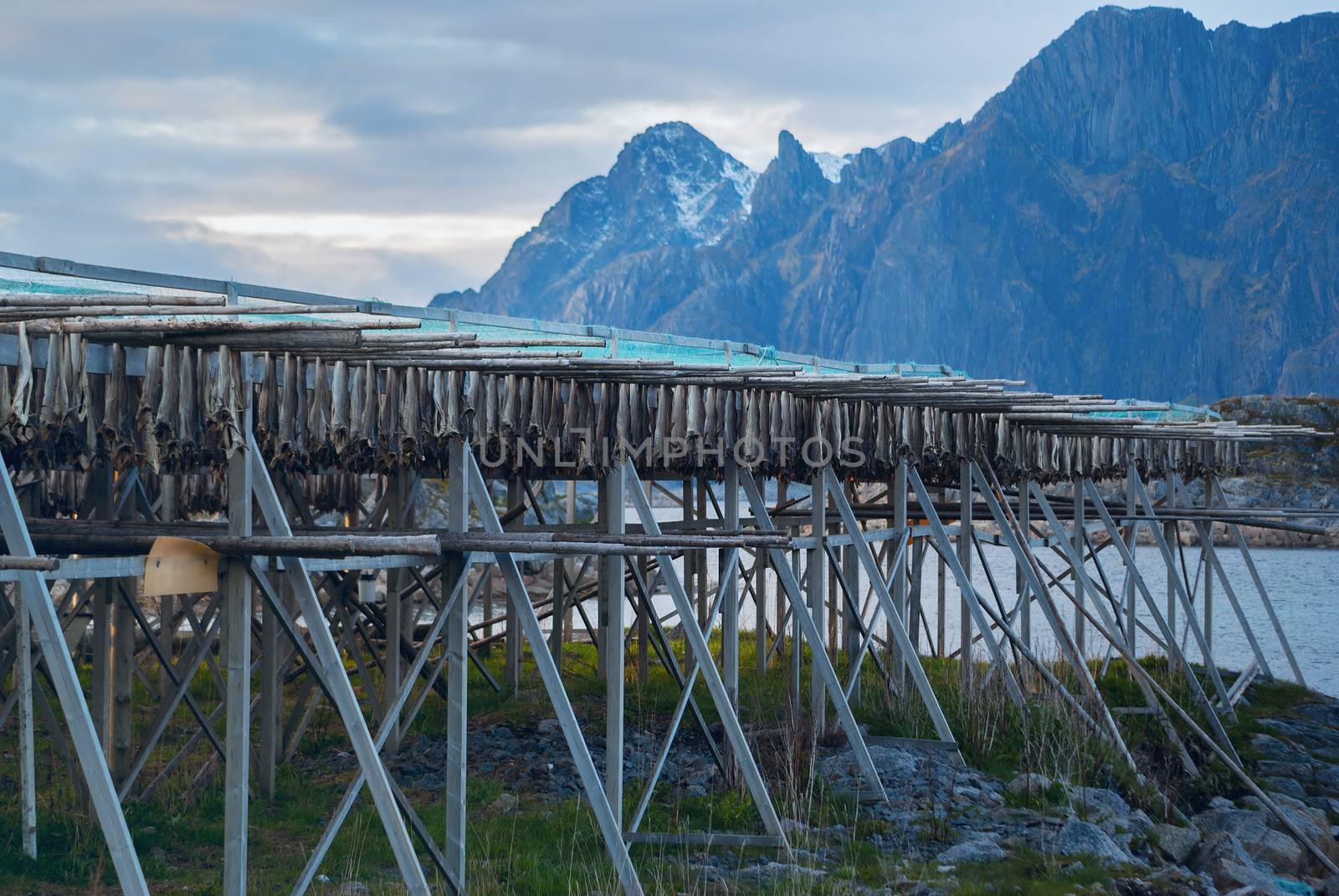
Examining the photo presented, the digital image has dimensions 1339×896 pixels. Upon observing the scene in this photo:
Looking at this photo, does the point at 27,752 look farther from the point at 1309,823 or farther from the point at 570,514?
the point at 570,514

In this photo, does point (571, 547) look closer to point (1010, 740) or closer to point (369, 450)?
point (369, 450)

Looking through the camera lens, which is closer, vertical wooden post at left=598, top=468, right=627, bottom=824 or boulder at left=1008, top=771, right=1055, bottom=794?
vertical wooden post at left=598, top=468, right=627, bottom=824

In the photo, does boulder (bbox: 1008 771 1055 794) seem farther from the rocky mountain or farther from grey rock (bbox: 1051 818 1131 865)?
the rocky mountain

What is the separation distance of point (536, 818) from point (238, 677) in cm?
502

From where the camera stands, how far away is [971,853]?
11727 mm


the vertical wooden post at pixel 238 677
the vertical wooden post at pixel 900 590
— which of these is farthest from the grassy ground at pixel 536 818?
the vertical wooden post at pixel 238 677

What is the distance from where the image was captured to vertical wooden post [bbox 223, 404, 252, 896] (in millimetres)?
8375

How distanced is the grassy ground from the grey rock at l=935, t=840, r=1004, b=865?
6.6 inches

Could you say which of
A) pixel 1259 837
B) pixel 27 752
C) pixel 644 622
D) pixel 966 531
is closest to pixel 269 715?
pixel 27 752

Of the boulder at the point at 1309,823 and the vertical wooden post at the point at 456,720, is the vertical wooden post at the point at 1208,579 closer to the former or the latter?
the boulder at the point at 1309,823

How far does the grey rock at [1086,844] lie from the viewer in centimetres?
1186

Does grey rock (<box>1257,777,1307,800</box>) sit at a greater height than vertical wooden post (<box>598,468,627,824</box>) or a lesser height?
lesser

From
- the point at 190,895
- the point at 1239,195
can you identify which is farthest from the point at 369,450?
the point at 1239,195

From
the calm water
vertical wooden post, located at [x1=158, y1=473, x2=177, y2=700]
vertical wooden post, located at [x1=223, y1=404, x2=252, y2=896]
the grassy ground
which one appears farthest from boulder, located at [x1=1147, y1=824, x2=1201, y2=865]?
vertical wooden post, located at [x1=158, y1=473, x2=177, y2=700]
